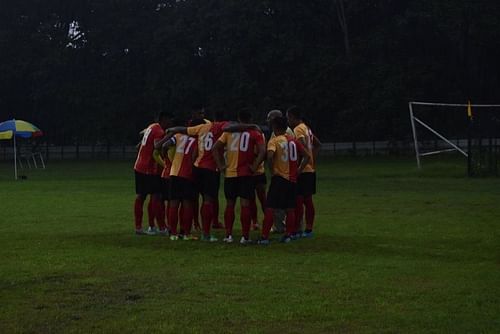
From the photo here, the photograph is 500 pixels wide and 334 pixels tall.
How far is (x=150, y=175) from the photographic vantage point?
46.8 feet

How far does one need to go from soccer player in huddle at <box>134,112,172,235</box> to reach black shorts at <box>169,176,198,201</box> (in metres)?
1.00

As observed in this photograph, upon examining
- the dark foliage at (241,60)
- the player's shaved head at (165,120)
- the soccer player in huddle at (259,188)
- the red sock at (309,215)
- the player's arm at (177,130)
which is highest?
the dark foliage at (241,60)

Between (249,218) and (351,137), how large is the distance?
4082 cm

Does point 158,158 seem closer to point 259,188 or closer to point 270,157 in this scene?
point 259,188

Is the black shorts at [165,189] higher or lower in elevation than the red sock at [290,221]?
higher

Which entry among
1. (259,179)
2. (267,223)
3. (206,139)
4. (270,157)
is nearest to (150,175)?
(206,139)

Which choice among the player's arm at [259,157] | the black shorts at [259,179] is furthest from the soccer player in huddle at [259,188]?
the player's arm at [259,157]

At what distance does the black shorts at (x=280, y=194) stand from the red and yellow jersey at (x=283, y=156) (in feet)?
0.29

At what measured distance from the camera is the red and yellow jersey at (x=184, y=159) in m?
13.3

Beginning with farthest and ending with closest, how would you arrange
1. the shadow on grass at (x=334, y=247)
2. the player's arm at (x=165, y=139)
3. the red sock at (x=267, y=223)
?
the player's arm at (x=165, y=139) < the red sock at (x=267, y=223) < the shadow on grass at (x=334, y=247)

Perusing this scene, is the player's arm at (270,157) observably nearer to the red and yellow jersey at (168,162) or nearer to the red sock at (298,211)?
the red sock at (298,211)

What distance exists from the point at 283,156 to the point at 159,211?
8.93 ft

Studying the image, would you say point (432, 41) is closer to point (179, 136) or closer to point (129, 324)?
point (179, 136)

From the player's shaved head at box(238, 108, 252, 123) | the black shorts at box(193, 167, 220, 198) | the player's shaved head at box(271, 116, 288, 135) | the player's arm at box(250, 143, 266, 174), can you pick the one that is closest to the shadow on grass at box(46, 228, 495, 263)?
the black shorts at box(193, 167, 220, 198)
